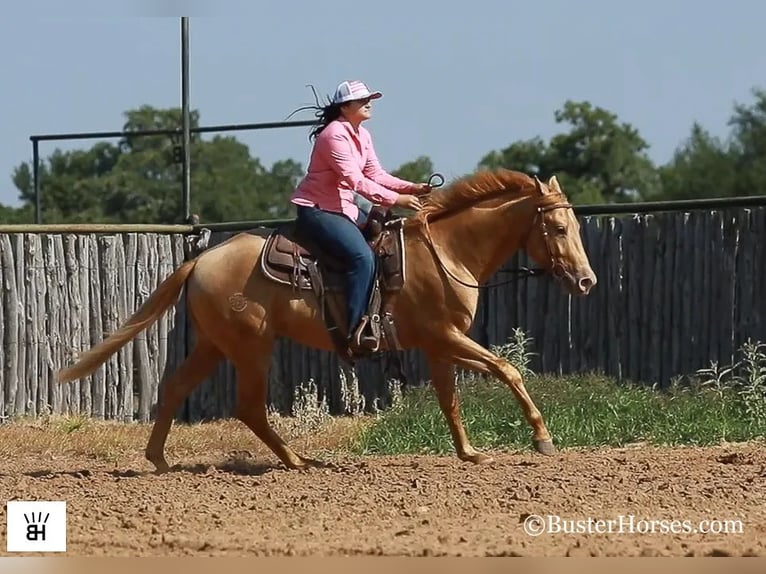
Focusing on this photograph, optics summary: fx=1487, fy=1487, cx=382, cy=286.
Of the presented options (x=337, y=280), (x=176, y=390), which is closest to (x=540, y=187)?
(x=337, y=280)

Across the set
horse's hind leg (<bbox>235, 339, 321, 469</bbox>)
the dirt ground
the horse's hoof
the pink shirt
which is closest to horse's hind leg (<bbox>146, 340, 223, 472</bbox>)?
the dirt ground

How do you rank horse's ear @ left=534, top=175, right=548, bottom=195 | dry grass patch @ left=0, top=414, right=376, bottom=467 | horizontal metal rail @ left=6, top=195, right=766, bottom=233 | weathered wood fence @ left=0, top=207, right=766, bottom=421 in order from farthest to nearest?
weathered wood fence @ left=0, top=207, right=766, bottom=421 → horizontal metal rail @ left=6, top=195, right=766, bottom=233 → dry grass patch @ left=0, top=414, right=376, bottom=467 → horse's ear @ left=534, top=175, right=548, bottom=195

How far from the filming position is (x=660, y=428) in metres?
11.3

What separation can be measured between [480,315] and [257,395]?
3856 millimetres

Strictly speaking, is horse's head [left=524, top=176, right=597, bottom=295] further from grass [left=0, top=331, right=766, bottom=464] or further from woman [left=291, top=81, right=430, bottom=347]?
grass [left=0, top=331, right=766, bottom=464]

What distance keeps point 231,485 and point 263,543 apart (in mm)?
2082

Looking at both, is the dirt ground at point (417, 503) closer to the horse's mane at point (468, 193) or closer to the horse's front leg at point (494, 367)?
the horse's front leg at point (494, 367)

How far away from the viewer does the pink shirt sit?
9.80 m

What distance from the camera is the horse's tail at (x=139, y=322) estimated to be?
33.7ft

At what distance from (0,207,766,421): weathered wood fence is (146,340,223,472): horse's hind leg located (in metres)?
3.34

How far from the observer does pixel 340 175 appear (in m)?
9.82

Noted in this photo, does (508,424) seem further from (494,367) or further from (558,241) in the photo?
(558,241)

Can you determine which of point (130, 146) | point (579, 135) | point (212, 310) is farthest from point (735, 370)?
point (130, 146)

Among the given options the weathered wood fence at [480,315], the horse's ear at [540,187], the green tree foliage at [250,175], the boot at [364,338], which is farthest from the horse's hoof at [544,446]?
the green tree foliage at [250,175]
